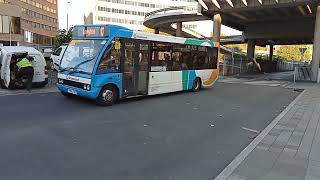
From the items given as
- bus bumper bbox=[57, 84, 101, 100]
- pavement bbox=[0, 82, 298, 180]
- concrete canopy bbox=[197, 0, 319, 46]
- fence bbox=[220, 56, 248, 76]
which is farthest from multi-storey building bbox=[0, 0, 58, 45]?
bus bumper bbox=[57, 84, 101, 100]

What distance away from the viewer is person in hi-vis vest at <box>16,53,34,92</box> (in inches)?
537

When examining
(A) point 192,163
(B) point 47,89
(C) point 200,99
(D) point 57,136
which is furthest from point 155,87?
(A) point 192,163

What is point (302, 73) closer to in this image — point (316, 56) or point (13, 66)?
point (316, 56)

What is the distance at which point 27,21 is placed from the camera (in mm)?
87188

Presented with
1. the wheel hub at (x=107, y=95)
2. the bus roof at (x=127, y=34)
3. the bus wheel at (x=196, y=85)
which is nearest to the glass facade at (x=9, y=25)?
the bus wheel at (x=196, y=85)

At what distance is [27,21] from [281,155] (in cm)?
9163

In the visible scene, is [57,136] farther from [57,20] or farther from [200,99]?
[57,20]

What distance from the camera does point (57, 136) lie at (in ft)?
23.3

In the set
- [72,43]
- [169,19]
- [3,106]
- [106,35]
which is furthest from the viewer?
[169,19]

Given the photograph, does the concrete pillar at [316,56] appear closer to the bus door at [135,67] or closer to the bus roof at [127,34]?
the bus roof at [127,34]

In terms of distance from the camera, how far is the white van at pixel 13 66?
45.7 feet

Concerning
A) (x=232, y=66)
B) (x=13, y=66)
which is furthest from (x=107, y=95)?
(x=232, y=66)

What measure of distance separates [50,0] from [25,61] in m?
104

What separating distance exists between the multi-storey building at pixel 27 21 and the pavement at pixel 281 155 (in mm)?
66999
